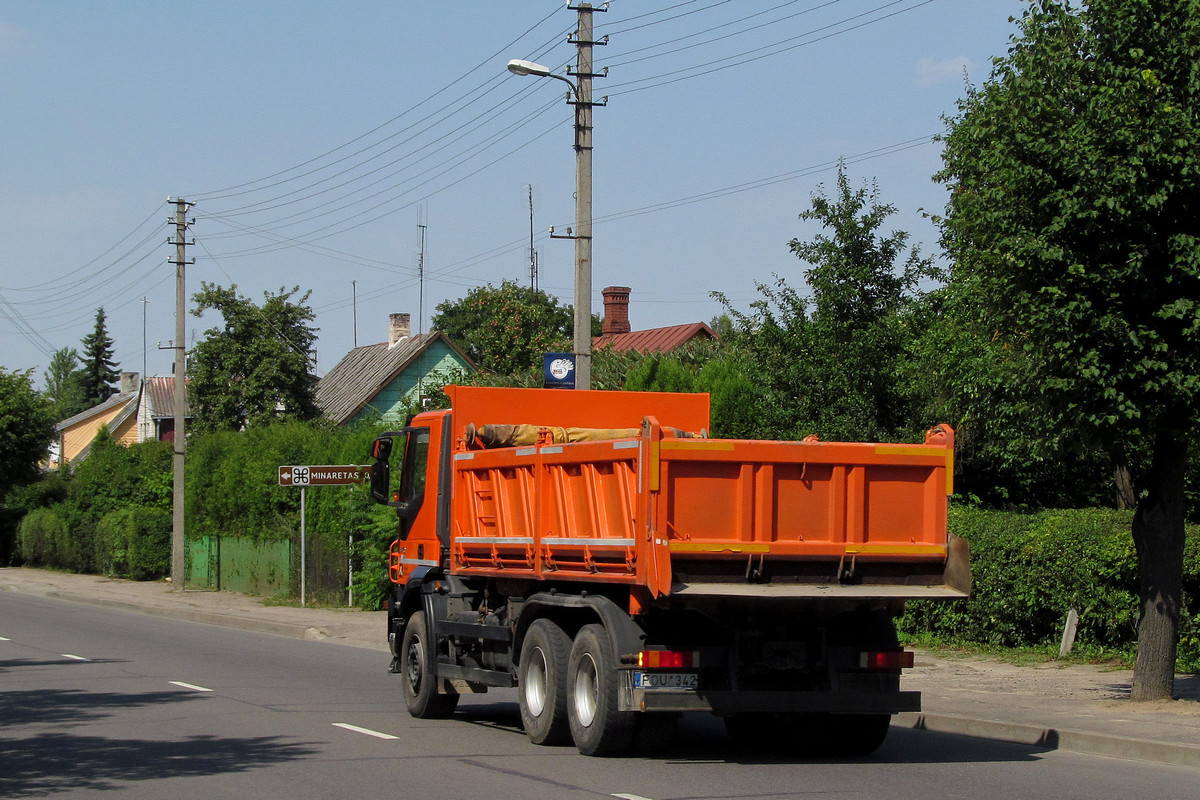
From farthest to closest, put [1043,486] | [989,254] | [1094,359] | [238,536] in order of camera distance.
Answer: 1. [238,536]
2. [1043,486]
3. [989,254]
4. [1094,359]

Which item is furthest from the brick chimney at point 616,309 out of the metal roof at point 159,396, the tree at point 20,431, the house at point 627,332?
the metal roof at point 159,396

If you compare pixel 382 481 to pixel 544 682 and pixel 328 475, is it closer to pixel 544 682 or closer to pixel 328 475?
pixel 544 682

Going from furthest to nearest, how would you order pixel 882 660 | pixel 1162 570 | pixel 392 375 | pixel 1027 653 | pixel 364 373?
pixel 364 373 → pixel 392 375 → pixel 1027 653 → pixel 1162 570 → pixel 882 660

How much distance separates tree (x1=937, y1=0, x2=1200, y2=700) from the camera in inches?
459

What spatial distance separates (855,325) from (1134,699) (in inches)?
355

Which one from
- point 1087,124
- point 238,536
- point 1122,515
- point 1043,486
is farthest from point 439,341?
point 1087,124

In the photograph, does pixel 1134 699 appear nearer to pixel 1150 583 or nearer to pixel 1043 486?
pixel 1150 583

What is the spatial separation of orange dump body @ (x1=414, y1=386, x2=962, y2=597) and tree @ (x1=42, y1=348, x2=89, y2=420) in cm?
12531

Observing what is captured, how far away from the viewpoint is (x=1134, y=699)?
42.2ft

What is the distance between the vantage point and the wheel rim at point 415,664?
13383 mm

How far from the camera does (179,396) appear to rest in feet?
117

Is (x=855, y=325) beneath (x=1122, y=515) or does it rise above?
above

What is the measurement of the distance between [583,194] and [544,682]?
405 inches

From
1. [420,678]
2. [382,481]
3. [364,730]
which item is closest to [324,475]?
[382,481]
